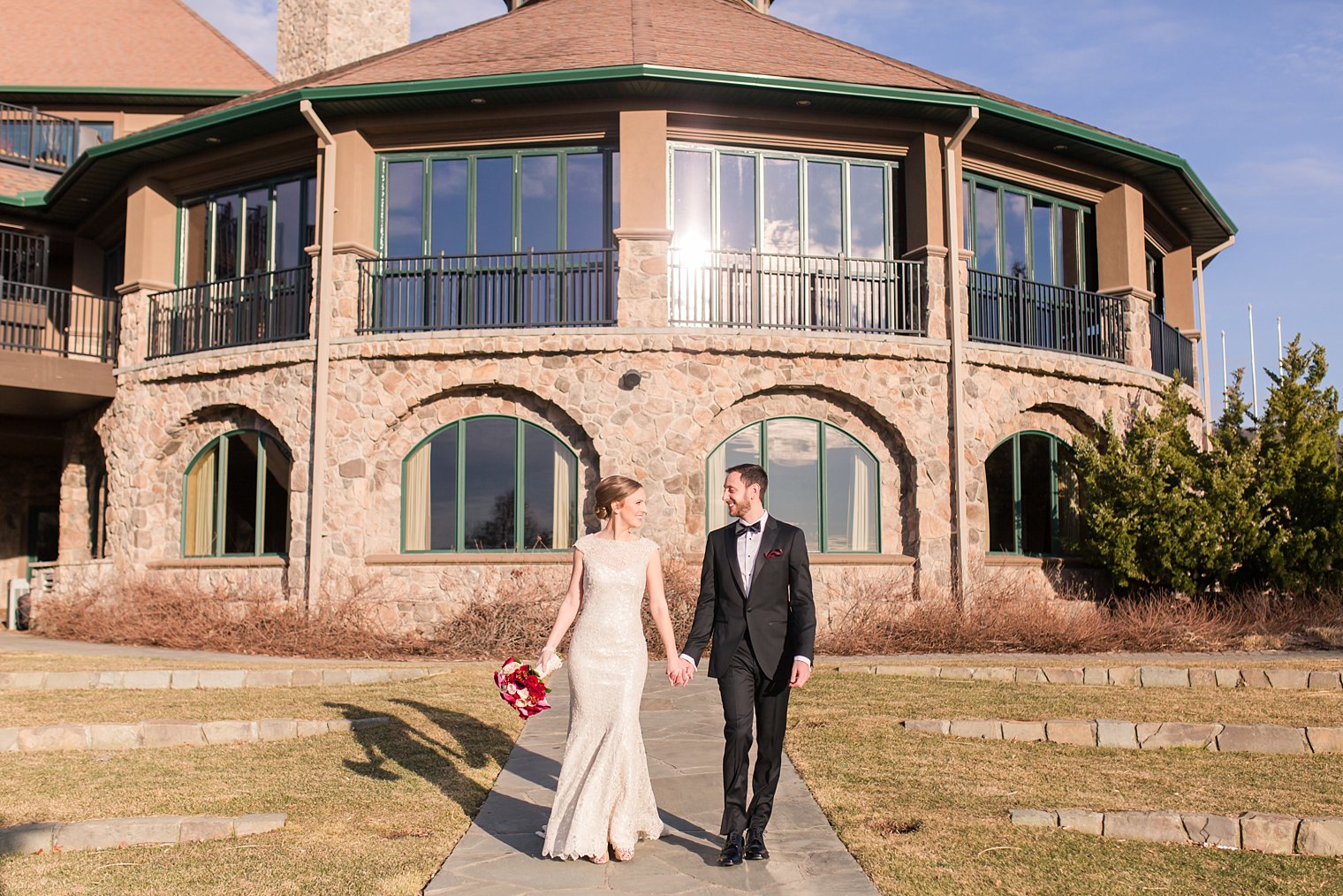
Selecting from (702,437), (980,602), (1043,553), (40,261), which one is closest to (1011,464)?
(1043,553)

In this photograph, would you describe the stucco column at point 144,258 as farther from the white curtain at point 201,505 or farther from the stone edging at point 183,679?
the stone edging at point 183,679

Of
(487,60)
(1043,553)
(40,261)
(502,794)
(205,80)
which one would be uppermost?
(205,80)

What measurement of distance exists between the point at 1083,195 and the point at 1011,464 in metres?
5.10

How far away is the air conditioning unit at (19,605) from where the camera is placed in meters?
20.0

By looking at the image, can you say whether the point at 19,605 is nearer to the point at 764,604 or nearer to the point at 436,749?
the point at 436,749

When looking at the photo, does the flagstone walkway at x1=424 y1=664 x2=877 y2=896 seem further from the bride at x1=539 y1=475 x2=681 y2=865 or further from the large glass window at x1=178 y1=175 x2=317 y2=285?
the large glass window at x1=178 y1=175 x2=317 y2=285

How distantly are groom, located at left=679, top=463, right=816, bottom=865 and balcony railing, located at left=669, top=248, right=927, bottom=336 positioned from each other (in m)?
11.1

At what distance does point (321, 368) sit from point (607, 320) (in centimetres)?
414

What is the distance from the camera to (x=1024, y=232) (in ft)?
64.5

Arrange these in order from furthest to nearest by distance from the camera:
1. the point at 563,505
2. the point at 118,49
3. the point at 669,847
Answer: the point at 118,49
the point at 563,505
the point at 669,847

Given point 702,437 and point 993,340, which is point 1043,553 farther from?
point 702,437

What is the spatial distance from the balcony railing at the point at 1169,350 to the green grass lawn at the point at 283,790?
1464 cm

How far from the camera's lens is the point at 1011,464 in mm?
18328

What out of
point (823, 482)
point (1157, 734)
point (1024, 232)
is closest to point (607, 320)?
point (823, 482)
